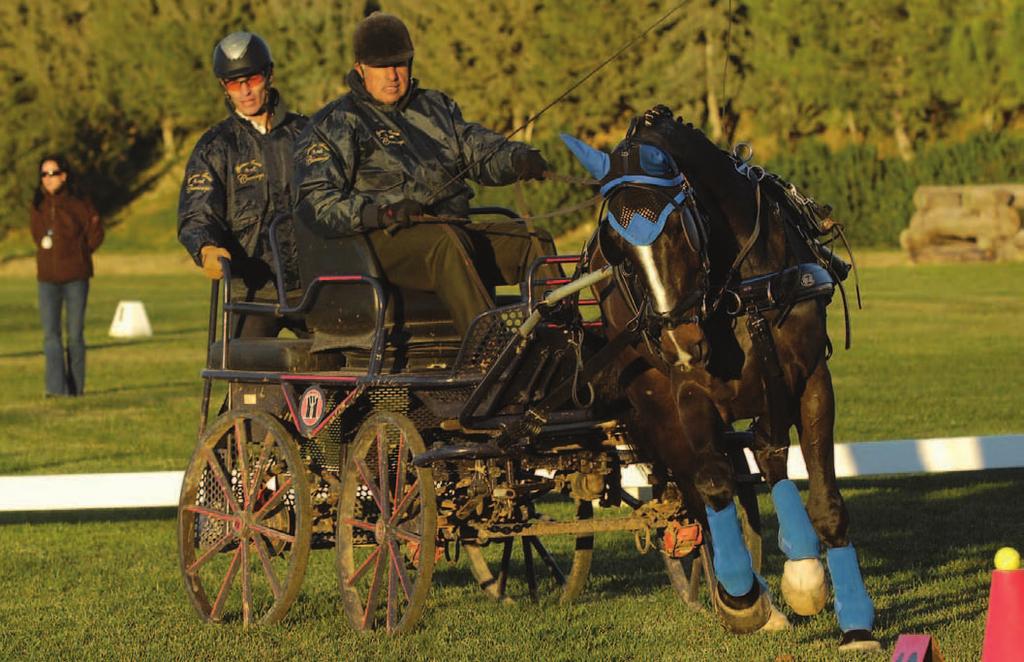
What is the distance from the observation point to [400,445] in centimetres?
763

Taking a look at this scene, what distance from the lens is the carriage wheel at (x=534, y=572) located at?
8.48m

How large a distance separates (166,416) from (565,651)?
10912mm

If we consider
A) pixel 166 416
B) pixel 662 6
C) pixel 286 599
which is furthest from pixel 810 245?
pixel 662 6

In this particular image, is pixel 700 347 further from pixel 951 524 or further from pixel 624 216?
pixel 951 524

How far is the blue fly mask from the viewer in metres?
6.30

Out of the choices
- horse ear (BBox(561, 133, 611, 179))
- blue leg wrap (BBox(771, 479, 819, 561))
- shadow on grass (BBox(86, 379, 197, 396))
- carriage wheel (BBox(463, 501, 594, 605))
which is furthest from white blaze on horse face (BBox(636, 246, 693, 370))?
shadow on grass (BBox(86, 379, 197, 396))

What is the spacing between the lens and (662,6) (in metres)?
58.4

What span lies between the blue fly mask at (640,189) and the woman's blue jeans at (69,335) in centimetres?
1258

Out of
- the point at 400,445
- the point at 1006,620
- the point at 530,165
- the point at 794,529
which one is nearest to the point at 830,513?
the point at 794,529

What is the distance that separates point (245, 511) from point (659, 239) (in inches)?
105

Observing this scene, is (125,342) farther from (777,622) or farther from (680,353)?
(680,353)

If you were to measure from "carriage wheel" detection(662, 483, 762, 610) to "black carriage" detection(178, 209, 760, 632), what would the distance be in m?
0.01

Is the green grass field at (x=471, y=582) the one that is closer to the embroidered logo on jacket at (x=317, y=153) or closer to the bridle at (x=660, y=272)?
the bridle at (x=660, y=272)

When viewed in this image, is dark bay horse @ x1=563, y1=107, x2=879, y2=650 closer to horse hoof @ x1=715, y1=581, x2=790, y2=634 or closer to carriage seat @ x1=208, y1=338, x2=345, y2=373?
horse hoof @ x1=715, y1=581, x2=790, y2=634
